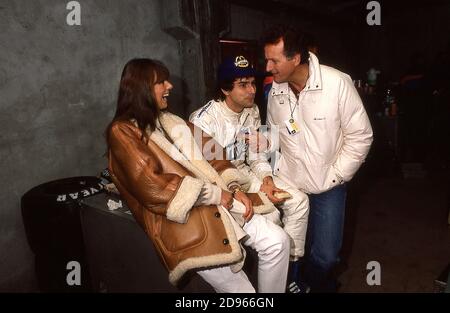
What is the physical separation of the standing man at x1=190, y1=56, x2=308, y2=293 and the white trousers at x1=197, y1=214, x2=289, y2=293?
415 mm

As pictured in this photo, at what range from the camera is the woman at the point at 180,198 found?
2.25 metres

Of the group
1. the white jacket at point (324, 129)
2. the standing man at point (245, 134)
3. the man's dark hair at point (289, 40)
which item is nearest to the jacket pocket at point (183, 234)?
the standing man at point (245, 134)

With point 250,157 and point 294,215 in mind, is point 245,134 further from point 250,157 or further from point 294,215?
point 294,215

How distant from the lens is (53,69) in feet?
12.0

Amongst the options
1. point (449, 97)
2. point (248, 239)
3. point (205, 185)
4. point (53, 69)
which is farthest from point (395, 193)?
point (53, 69)

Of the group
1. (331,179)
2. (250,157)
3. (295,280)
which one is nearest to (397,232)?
(295,280)

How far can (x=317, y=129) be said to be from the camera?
9.36ft

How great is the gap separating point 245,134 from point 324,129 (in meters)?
0.90

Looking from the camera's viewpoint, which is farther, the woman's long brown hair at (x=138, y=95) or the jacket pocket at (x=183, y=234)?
the woman's long brown hair at (x=138, y=95)

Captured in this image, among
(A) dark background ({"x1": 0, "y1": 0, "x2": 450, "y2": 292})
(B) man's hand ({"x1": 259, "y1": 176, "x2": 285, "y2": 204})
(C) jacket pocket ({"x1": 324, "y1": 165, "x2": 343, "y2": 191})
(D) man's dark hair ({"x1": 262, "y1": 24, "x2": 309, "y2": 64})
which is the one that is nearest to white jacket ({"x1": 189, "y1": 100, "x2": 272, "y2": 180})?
(B) man's hand ({"x1": 259, "y1": 176, "x2": 285, "y2": 204})

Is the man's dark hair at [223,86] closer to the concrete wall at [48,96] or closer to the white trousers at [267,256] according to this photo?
the white trousers at [267,256]

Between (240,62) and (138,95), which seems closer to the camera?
(138,95)

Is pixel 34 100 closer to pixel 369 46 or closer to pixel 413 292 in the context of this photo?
pixel 413 292

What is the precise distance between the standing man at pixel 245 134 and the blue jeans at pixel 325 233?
0.15 m
